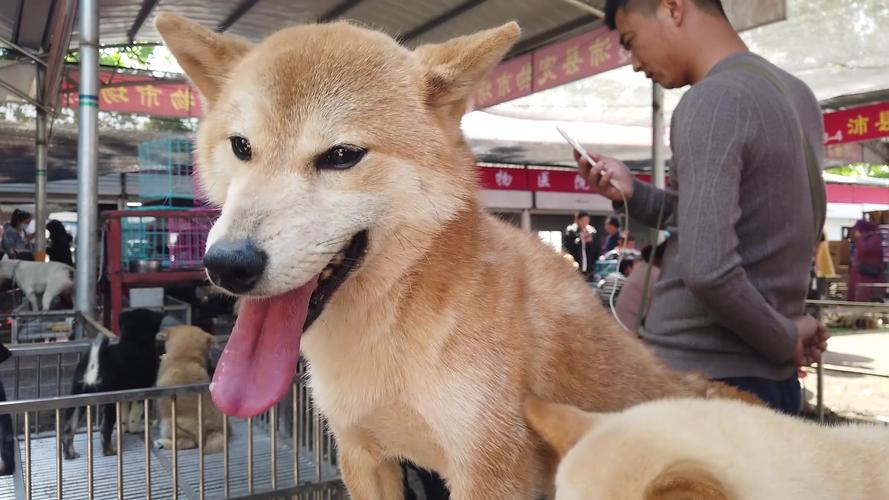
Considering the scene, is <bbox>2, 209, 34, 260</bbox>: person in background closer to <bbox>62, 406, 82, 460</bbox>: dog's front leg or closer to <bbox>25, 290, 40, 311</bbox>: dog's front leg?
<bbox>25, 290, 40, 311</bbox>: dog's front leg

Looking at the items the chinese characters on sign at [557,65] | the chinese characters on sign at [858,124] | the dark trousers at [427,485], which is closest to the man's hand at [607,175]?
the dark trousers at [427,485]

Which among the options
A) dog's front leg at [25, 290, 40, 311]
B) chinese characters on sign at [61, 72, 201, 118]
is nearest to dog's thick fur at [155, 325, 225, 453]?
dog's front leg at [25, 290, 40, 311]

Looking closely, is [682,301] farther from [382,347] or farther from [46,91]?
[46,91]

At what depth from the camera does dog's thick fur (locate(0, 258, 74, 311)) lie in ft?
20.0

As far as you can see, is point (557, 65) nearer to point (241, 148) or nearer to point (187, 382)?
point (187, 382)

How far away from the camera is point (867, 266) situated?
9.40 meters

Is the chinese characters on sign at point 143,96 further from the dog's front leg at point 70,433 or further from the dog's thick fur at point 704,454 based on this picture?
the dog's thick fur at point 704,454

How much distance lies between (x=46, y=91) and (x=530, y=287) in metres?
7.57

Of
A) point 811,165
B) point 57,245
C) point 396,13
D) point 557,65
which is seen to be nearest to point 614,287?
point 811,165

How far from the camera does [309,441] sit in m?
1.79

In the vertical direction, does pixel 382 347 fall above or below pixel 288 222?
below

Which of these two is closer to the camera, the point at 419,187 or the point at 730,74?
the point at 419,187

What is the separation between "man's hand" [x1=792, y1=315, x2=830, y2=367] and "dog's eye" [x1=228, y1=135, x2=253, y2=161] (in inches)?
49.4

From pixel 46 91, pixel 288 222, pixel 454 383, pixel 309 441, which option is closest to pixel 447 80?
pixel 288 222
